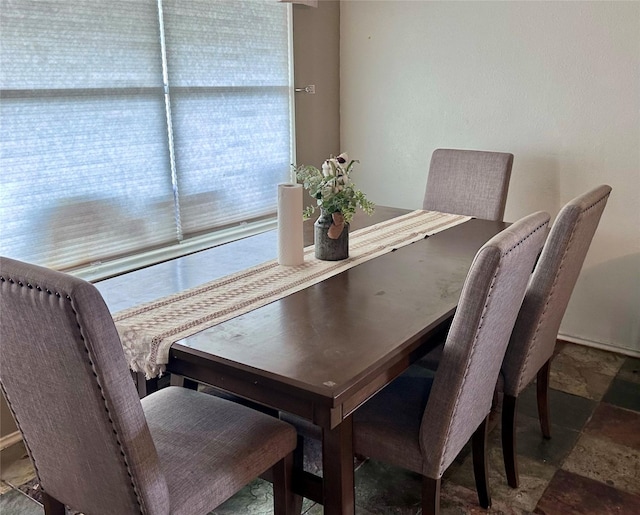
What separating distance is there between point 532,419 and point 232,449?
1.44 metres

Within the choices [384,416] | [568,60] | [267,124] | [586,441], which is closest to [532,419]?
[586,441]

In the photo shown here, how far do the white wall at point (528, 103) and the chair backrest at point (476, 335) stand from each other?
5.17 feet

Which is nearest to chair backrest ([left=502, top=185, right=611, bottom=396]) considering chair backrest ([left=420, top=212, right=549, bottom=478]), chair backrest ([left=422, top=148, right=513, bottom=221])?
chair backrest ([left=420, top=212, right=549, bottom=478])

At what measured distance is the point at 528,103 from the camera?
3.05 meters

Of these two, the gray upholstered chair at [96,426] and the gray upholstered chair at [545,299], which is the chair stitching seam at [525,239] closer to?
the gray upholstered chair at [545,299]

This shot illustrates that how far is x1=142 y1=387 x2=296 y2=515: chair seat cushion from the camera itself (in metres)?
1.33

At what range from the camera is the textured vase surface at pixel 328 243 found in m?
2.00

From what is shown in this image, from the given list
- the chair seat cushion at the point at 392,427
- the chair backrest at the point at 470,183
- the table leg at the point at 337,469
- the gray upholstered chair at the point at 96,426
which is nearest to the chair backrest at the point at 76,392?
the gray upholstered chair at the point at 96,426

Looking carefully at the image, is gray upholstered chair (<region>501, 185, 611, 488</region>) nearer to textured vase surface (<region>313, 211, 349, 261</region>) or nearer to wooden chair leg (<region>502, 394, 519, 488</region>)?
wooden chair leg (<region>502, 394, 519, 488</region>)

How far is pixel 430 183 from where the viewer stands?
3.01 metres

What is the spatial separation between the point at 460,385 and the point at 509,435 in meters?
0.68

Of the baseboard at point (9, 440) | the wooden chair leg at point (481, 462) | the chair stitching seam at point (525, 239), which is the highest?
the chair stitching seam at point (525, 239)

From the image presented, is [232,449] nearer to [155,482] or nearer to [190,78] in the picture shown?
[155,482]

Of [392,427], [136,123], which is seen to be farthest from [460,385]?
[136,123]
